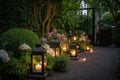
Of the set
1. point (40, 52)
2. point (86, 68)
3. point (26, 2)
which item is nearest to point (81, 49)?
point (26, 2)

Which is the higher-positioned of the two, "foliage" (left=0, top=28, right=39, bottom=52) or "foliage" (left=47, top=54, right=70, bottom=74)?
"foliage" (left=0, top=28, right=39, bottom=52)

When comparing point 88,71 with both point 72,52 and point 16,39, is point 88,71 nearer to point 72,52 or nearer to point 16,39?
point 16,39

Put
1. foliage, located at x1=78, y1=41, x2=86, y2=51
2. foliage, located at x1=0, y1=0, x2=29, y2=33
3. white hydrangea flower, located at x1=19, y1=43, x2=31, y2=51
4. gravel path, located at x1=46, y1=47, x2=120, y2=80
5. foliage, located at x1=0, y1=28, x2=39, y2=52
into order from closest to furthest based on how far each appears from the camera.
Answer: gravel path, located at x1=46, y1=47, x2=120, y2=80
white hydrangea flower, located at x1=19, y1=43, x2=31, y2=51
foliage, located at x1=0, y1=28, x2=39, y2=52
foliage, located at x1=0, y1=0, x2=29, y2=33
foliage, located at x1=78, y1=41, x2=86, y2=51

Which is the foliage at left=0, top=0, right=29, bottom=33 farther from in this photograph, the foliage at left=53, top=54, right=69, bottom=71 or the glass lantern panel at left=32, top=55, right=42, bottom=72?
the glass lantern panel at left=32, top=55, right=42, bottom=72

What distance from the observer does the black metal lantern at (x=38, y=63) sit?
7.61 meters

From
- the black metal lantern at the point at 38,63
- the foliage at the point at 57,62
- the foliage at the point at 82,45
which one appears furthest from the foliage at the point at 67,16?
the black metal lantern at the point at 38,63

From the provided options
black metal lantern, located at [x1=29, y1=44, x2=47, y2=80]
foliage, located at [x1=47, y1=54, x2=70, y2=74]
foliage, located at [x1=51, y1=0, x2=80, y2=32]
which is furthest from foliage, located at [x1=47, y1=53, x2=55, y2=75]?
foliage, located at [x1=51, y1=0, x2=80, y2=32]

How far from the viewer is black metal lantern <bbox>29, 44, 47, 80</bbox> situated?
761cm

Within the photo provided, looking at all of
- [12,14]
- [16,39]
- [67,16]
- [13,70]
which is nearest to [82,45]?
[67,16]

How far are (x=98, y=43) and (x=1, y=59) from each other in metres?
11.7

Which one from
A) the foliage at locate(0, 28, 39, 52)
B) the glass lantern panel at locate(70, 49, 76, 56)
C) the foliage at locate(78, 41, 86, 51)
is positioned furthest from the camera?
the foliage at locate(78, 41, 86, 51)

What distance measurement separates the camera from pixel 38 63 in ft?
25.4

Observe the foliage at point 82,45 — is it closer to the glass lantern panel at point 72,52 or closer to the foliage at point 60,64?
the glass lantern panel at point 72,52

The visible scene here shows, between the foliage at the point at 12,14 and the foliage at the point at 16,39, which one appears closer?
the foliage at the point at 16,39
